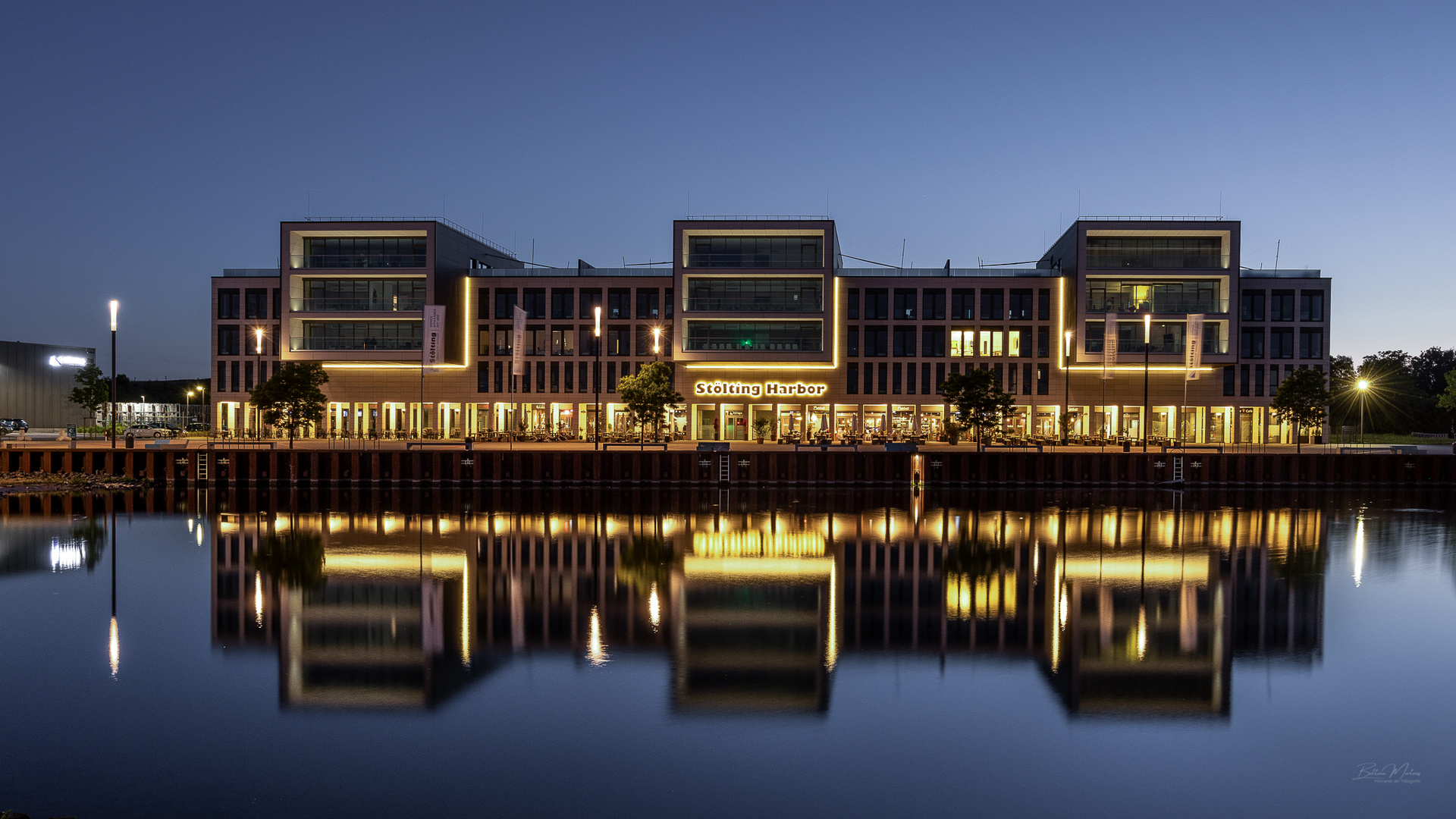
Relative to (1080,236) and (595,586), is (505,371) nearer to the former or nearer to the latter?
(1080,236)

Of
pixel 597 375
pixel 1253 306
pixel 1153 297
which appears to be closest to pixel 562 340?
pixel 597 375

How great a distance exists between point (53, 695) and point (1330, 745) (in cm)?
2097

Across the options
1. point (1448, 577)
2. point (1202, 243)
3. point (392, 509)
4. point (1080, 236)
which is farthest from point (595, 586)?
point (1202, 243)

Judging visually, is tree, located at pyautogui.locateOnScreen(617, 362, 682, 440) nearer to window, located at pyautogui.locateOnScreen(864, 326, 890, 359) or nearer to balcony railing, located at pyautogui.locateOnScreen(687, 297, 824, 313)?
balcony railing, located at pyautogui.locateOnScreen(687, 297, 824, 313)

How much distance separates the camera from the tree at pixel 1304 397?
62531 millimetres

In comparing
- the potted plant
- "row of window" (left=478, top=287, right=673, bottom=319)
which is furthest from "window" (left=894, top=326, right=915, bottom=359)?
"row of window" (left=478, top=287, right=673, bottom=319)

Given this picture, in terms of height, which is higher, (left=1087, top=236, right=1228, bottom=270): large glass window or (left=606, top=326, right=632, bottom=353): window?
(left=1087, top=236, right=1228, bottom=270): large glass window

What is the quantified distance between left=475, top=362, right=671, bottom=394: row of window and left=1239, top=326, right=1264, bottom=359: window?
51.8m

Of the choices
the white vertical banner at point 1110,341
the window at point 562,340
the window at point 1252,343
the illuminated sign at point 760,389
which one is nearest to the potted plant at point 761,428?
the illuminated sign at point 760,389

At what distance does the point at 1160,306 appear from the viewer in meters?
72.1

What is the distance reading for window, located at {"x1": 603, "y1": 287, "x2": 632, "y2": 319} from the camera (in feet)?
247

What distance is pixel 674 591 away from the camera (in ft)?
74.9

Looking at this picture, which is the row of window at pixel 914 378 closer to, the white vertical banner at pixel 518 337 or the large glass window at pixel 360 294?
the white vertical banner at pixel 518 337

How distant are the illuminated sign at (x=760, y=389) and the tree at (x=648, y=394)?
1000cm
